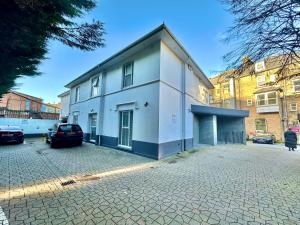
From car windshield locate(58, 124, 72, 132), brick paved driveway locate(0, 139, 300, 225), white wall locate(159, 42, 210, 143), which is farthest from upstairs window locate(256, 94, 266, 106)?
car windshield locate(58, 124, 72, 132)

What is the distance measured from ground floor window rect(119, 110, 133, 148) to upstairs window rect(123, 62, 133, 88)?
193cm

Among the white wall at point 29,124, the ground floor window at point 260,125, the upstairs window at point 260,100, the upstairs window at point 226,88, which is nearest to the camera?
the white wall at point 29,124

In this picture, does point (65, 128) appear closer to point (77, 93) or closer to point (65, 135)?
point (65, 135)

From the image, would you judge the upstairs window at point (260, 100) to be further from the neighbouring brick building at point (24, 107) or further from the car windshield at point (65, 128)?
the neighbouring brick building at point (24, 107)

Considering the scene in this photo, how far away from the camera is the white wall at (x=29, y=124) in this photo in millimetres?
15695

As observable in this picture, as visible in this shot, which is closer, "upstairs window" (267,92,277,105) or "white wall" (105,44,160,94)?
"white wall" (105,44,160,94)

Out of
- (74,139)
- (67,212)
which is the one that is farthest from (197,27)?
(74,139)

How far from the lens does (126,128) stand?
9789 mm

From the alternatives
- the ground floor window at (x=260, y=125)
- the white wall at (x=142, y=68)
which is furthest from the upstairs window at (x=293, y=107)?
the white wall at (x=142, y=68)

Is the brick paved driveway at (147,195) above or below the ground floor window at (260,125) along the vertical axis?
below

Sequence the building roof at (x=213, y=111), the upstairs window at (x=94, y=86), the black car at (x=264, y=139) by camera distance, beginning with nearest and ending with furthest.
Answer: the building roof at (x=213, y=111) < the upstairs window at (x=94, y=86) < the black car at (x=264, y=139)

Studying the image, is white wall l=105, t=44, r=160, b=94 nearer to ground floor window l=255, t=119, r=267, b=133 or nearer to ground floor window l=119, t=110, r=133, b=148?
ground floor window l=119, t=110, r=133, b=148

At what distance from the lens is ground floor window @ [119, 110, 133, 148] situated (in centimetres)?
950

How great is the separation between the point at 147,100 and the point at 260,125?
22702 mm
